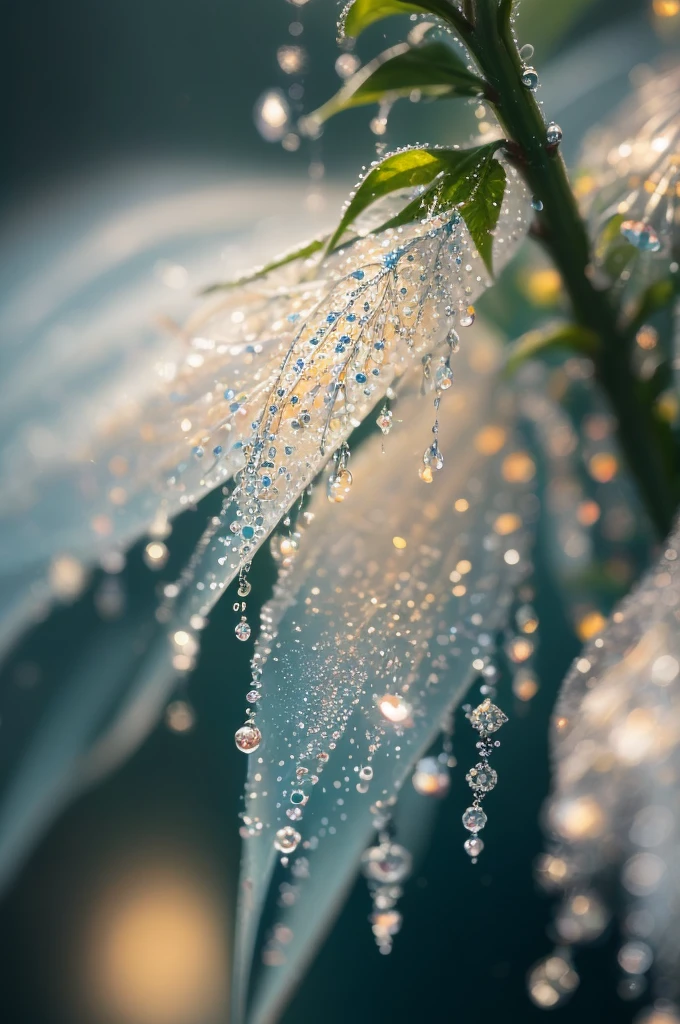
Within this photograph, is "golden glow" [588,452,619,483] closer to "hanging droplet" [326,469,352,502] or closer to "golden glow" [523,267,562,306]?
"golden glow" [523,267,562,306]

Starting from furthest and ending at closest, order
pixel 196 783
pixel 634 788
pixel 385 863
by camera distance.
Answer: pixel 196 783
pixel 385 863
pixel 634 788

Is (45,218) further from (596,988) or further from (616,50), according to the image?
(596,988)

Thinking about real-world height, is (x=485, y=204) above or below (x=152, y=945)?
above

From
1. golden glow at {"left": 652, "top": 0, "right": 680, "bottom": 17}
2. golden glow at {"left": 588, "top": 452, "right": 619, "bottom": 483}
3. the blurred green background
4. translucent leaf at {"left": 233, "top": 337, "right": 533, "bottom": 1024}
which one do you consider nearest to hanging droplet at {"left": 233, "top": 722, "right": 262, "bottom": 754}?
translucent leaf at {"left": 233, "top": 337, "right": 533, "bottom": 1024}

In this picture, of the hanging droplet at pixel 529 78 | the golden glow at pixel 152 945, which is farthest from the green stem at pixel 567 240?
the golden glow at pixel 152 945

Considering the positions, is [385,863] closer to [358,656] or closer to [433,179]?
[358,656]

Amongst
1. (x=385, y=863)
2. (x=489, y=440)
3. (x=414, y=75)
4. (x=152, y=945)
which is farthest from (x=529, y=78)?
(x=152, y=945)

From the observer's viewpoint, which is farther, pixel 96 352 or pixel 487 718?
pixel 96 352

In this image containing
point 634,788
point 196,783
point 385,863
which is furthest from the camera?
point 196,783

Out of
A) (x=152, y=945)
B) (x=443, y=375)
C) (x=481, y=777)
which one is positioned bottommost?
(x=152, y=945)
